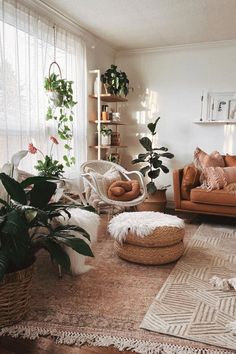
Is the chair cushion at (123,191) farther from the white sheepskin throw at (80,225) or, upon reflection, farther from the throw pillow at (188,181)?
the white sheepskin throw at (80,225)

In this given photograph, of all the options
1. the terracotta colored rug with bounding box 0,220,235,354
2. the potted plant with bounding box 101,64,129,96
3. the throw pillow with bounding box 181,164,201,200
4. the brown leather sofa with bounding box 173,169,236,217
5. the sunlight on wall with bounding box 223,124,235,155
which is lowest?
the terracotta colored rug with bounding box 0,220,235,354

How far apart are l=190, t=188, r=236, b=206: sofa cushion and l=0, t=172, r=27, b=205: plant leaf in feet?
8.15

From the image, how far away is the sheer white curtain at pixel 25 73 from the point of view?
9.04ft

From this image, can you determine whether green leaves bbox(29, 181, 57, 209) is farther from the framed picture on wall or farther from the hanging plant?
the framed picture on wall

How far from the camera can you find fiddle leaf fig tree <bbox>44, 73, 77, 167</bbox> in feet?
10.6

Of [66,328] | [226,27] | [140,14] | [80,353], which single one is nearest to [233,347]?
[80,353]

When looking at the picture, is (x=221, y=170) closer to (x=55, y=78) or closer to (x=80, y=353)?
(x=55, y=78)

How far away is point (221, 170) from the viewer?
3.78m

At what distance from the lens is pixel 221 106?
443cm

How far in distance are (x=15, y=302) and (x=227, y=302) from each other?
1.33 m

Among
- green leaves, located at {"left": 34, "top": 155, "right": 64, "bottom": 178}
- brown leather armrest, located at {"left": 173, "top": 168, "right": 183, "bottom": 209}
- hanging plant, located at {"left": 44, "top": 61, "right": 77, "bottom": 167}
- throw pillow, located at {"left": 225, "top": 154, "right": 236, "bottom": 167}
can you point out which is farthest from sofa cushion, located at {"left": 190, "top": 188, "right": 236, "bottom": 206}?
green leaves, located at {"left": 34, "top": 155, "right": 64, "bottom": 178}

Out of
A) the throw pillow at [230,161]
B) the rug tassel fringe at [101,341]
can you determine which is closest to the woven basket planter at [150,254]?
the rug tassel fringe at [101,341]

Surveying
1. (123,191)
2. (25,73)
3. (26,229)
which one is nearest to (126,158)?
(123,191)

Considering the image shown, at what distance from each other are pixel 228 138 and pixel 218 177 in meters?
1.05
